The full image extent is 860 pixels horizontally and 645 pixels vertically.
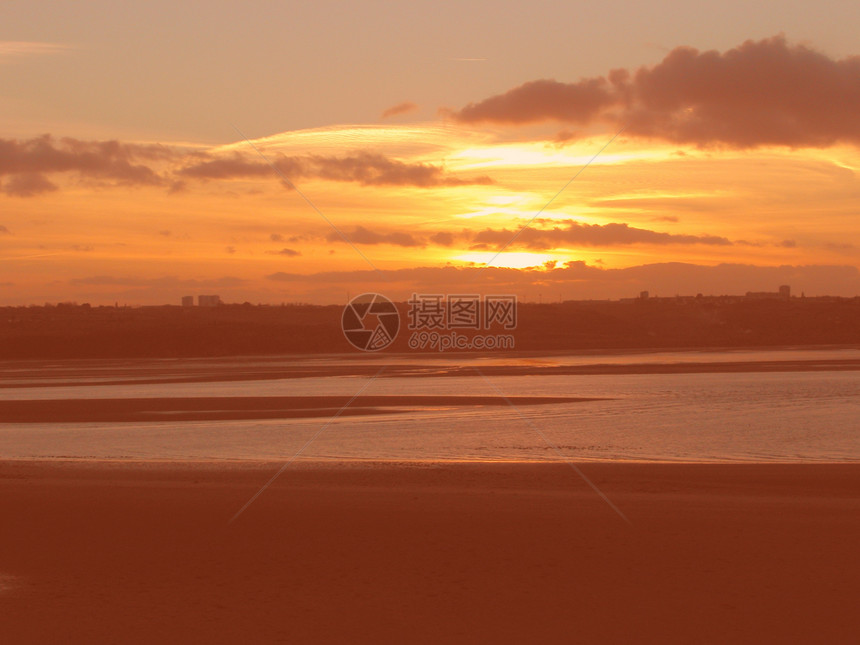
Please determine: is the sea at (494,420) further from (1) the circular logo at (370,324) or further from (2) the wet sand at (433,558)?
(1) the circular logo at (370,324)

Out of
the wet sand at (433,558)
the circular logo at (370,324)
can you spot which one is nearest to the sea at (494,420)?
the wet sand at (433,558)

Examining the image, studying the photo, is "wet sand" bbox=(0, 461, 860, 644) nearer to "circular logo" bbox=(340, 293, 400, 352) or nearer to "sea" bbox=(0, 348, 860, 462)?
"sea" bbox=(0, 348, 860, 462)

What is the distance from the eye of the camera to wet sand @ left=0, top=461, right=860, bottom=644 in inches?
313

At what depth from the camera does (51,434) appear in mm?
21969

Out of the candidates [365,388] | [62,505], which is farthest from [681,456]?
[365,388]

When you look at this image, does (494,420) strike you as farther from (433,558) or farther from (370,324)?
(370,324)

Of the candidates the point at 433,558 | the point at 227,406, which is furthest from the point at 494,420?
the point at 433,558

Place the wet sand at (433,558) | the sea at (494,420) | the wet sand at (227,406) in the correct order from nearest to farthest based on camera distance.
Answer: the wet sand at (433,558) < the sea at (494,420) < the wet sand at (227,406)

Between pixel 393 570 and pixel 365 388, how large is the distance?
84.1 ft

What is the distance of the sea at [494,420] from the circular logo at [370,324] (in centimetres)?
2842

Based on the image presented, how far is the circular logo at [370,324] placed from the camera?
7488 centimetres

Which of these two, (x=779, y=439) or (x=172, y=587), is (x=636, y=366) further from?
(x=172, y=587)

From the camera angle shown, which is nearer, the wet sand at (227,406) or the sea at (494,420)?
the sea at (494,420)

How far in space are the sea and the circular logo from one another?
2842 cm
